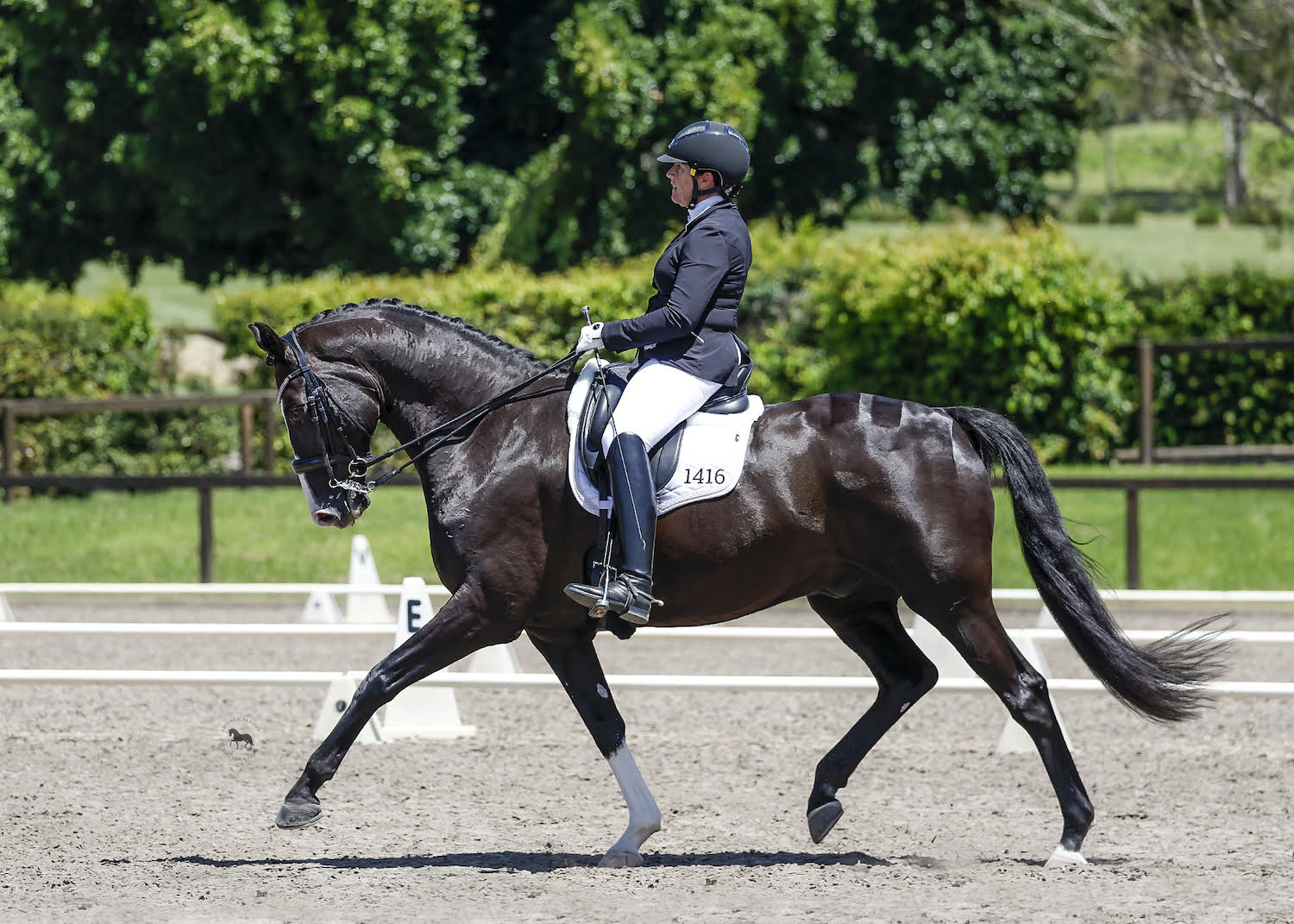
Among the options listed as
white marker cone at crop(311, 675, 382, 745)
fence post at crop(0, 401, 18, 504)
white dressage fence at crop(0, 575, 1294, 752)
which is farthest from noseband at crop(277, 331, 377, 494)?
fence post at crop(0, 401, 18, 504)

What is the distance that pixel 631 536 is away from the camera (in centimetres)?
538

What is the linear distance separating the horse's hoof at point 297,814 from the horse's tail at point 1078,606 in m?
2.55

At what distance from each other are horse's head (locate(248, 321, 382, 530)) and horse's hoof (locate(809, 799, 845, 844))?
6.17 feet

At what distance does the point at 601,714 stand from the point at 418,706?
2401 millimetres

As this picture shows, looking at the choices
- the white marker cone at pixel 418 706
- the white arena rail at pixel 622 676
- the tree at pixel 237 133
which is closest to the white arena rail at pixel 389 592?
the white arena rail at pixel 622 676

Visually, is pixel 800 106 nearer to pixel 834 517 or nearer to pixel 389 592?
pixel 389 592

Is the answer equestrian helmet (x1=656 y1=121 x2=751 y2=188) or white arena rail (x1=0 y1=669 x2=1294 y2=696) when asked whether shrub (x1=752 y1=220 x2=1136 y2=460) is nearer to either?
white arena rail (x1=0 y1=669 x2=1294 y2=696)

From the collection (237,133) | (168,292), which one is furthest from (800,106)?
(168,292)

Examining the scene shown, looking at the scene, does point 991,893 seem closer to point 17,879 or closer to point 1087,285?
point 17,879

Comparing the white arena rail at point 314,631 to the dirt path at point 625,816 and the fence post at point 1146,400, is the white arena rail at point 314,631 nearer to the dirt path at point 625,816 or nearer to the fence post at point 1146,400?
the dirt path at point 625,816

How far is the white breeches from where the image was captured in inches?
214

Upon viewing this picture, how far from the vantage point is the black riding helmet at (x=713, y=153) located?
5559 mm

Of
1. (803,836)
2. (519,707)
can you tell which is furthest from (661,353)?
(519,707)

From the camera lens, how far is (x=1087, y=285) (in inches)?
616
